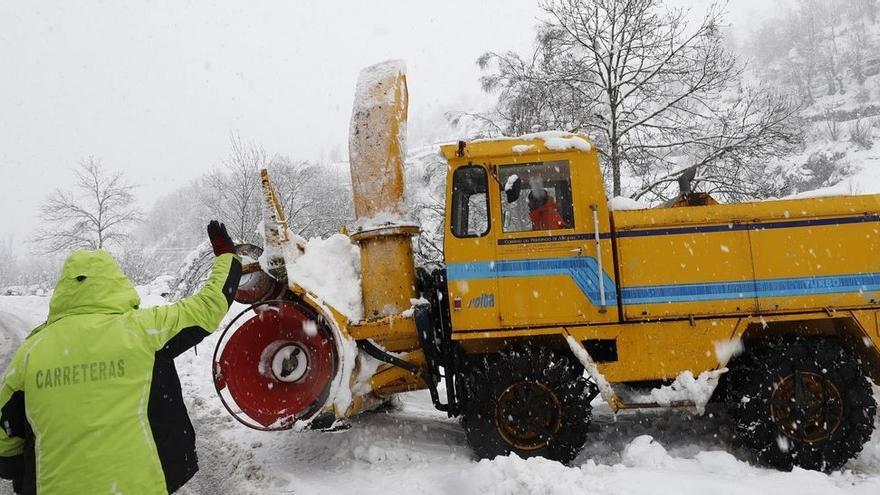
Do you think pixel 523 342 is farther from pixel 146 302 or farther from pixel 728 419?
pixel 146 302

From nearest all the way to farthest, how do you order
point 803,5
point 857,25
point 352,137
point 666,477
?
point 666,477, point 352,137, point 857,25, point 803,5

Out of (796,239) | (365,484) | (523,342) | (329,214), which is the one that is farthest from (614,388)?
(329,214)

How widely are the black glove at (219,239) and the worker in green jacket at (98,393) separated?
1.37 feet

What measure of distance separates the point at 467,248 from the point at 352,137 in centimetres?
164

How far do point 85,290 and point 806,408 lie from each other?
5012 millimetres

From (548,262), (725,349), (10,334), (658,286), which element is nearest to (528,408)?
(548,262)

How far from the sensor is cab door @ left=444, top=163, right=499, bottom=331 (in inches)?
177

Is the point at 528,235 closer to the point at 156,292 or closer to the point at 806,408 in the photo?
the point at 806,408

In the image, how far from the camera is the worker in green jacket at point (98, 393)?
2.07 m

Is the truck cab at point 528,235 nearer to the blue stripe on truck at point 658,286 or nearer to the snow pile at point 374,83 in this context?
the blue stripe on truck at point 658,286

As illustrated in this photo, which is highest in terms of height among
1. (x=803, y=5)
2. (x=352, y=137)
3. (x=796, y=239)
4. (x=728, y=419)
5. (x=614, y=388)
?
(x=803, y=5)

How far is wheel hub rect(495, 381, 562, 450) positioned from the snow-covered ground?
1.28 feet

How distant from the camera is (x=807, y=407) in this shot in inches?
169

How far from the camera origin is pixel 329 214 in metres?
28.5
